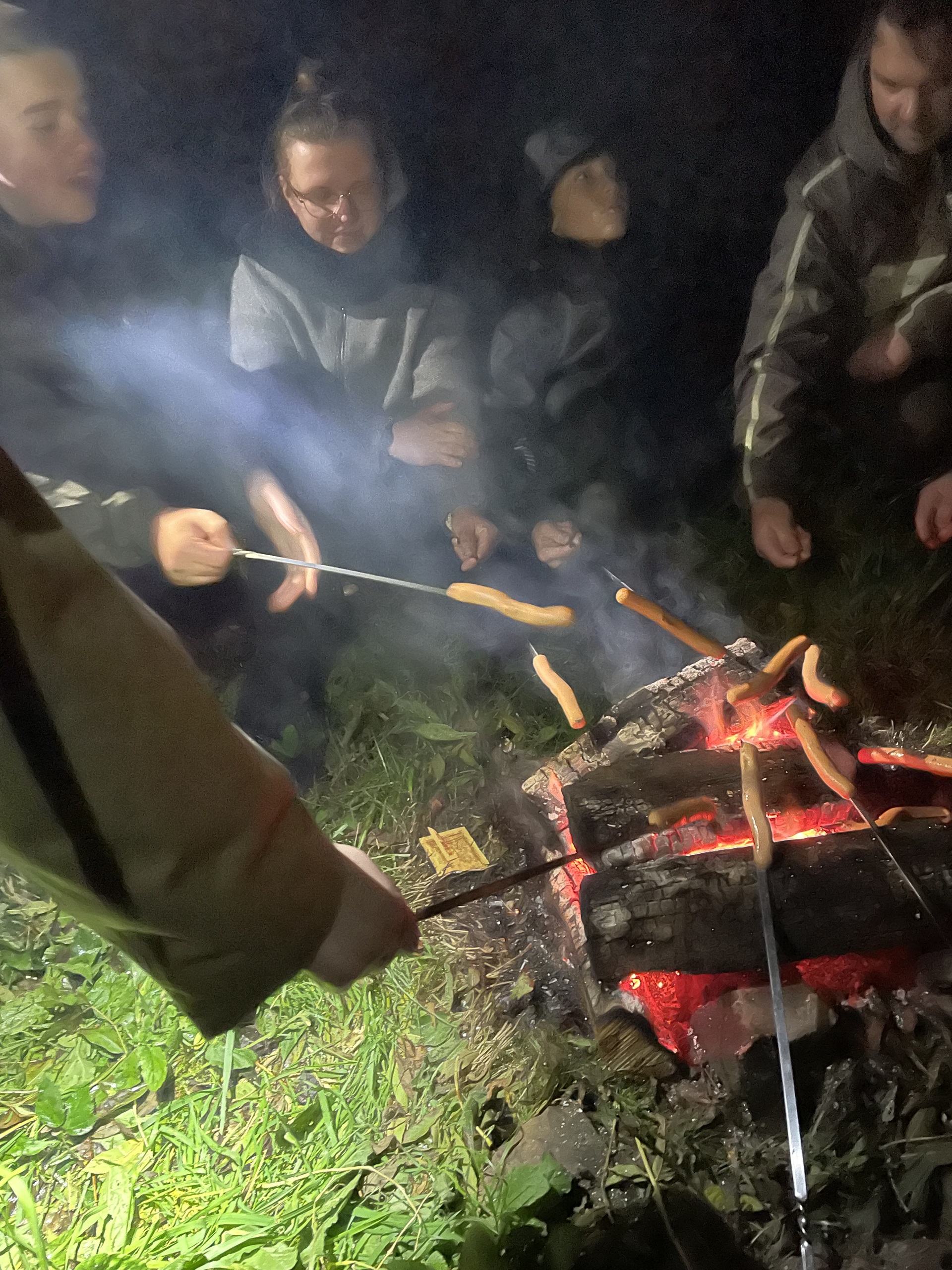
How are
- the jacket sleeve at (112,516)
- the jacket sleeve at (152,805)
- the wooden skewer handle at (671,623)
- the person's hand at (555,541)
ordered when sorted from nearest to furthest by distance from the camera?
the jacket sleeve at (152,805) < the jacket sleeve at (112,516) < the wooden skewer handle at (671,623) < the person's hand at (555,541)

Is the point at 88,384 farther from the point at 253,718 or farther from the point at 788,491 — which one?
the point at 788,491

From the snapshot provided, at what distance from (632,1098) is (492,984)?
0.31m

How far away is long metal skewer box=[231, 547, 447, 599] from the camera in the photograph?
1.18 metres

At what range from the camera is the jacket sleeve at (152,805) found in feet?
1.75

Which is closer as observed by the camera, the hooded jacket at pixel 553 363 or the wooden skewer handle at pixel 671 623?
the hooded jacket at pixel 553 363

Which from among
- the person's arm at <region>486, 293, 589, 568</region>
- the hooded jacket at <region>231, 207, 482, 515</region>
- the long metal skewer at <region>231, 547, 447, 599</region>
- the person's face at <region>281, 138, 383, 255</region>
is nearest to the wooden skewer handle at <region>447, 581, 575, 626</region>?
the long metal skewer at <region>231, 547, 447, 599</region>

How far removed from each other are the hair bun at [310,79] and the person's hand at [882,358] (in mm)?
1019

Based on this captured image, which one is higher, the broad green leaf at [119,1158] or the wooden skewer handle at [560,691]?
the wooden skewer handle at [560,691]

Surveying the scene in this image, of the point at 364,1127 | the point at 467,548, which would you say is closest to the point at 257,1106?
the point at 364,1127

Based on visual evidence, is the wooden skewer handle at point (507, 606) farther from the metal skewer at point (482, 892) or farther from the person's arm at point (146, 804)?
the person's arm at point (146, 804)

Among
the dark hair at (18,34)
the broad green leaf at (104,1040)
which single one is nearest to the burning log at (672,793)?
the broad green leaf at (104,1040)

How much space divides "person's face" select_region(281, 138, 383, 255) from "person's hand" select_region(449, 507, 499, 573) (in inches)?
20.8

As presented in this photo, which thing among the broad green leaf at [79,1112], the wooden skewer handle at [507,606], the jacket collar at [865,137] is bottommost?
the broad green leaf at [79,1112]

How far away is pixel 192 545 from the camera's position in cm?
110
